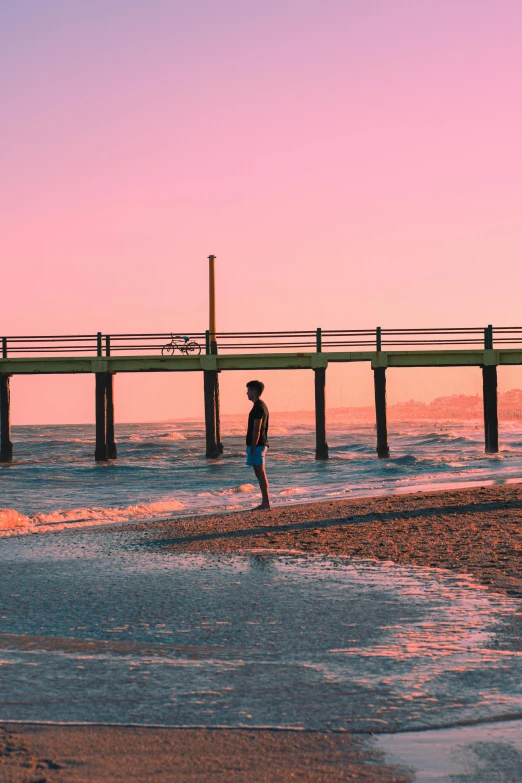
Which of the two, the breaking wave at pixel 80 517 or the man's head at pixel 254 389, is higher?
the man's head at pixel 254 389

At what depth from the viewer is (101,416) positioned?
28.5 metres

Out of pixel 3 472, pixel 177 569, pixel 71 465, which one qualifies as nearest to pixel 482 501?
pixel 177 569

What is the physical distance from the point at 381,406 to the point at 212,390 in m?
5.06

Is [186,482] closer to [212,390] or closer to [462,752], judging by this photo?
[212,390]

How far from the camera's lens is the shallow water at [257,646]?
353 centimetres

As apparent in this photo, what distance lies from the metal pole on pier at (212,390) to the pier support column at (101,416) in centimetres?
306

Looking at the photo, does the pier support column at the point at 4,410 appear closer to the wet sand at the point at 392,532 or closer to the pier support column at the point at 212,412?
the pier support column at the point at 212,412

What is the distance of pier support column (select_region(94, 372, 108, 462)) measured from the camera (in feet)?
91.9

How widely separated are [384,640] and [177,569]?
273 centimetres

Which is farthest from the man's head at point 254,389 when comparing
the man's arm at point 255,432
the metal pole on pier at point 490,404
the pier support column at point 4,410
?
the pier support column at point 4,410

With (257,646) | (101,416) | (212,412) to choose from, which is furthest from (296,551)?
(101,416)

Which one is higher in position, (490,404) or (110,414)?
(490,404)

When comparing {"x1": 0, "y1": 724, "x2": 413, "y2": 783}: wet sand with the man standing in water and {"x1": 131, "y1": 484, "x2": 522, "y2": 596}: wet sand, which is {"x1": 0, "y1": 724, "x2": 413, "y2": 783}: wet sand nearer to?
{"x1": 131, "y1": 484, "x2": 522, "y2": 596}: wet sand

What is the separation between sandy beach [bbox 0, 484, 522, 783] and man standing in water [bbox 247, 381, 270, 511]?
1.50 feet
